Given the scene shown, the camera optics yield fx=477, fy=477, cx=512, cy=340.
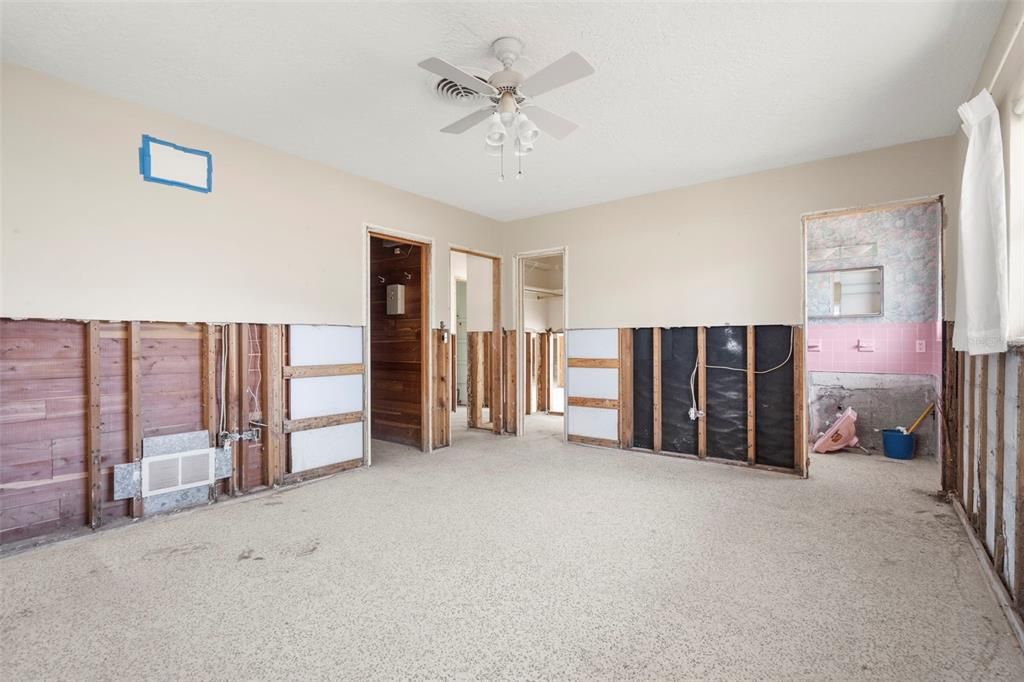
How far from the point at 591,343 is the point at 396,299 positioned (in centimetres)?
237

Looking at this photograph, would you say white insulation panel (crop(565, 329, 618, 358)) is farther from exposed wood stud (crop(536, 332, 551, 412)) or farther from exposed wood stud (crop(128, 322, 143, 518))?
exposed wood stud (crop(128, 322, 143, 518))

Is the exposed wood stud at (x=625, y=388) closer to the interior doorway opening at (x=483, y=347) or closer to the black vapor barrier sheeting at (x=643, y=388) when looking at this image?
the black vapor barrier sheeting at (x=643, y=388)

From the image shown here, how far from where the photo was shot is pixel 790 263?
174 inches

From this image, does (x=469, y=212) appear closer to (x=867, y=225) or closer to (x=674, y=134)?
(x=674, y=134)

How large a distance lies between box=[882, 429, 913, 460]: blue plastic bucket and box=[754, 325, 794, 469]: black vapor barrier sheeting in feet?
4.94

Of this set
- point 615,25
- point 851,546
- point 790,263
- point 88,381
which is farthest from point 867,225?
point 88,381

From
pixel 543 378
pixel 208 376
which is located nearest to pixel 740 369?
pixel 543 378

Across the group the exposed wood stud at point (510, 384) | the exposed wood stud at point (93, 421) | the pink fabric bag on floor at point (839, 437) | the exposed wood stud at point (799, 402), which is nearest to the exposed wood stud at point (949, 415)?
the exposed wood stud at point (799, 402)

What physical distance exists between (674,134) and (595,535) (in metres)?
3.01

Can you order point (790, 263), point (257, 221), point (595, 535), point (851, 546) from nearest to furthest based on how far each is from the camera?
1. point (851, 546)
2. point (595, 535)
3. point (257, 221)
4. point (790, 263)

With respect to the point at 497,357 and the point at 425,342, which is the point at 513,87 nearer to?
the point at 425,342

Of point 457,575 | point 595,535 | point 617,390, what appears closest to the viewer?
point 457,575

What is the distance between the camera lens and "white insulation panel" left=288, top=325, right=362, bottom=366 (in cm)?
415

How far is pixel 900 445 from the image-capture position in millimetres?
4918
